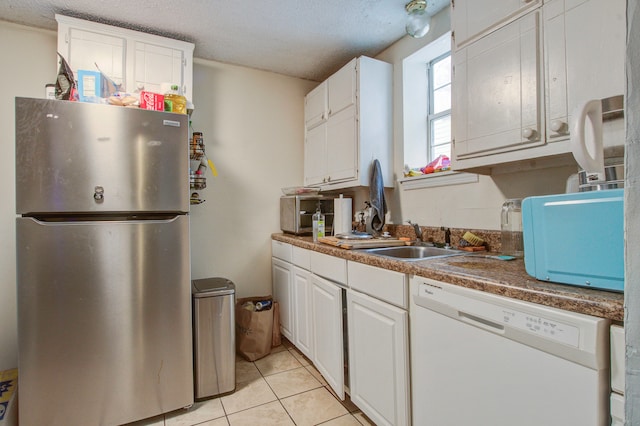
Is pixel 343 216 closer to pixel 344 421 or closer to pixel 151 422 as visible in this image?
pixel 344 421

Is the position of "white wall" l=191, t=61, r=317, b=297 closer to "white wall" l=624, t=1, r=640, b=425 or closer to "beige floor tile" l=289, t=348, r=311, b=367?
"beige floor tile" l=289, t=348, r=311, b=367

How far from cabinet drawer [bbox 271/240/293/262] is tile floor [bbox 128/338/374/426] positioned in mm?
799

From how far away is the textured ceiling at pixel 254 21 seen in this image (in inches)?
74.8

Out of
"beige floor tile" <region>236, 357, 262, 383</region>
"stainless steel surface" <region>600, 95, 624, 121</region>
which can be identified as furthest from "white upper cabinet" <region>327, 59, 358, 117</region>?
"beige floor tile" <region>236, 357, 262, 383</region>

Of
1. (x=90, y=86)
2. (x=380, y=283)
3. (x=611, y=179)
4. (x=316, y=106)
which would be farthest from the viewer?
(x=316, y=106)

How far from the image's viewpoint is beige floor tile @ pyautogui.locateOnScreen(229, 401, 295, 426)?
1.68 m

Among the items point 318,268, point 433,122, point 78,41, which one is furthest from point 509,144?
point 78,41

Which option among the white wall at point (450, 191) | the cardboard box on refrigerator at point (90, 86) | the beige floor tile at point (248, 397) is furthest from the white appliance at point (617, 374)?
the cardboard box on refrigerator at point (90, 86)

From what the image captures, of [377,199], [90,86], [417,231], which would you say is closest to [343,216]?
[377,199]

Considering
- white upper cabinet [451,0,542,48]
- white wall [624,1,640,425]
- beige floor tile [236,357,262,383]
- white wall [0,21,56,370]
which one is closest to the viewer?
white wall [624,1,640,425]

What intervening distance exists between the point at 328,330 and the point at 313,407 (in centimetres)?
43

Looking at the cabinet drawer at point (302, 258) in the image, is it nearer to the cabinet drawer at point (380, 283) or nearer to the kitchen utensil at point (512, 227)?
the cabinet drawer at point (380, 283)

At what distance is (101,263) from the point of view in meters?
1.61

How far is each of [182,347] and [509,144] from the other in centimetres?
193
